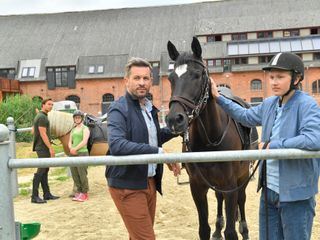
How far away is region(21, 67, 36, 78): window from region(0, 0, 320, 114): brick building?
0.36 feet

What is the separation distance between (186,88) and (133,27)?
47.0m

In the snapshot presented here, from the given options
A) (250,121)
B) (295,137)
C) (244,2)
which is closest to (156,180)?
(250,121)

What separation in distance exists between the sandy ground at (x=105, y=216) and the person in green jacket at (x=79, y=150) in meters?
0.22

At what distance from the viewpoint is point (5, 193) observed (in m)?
2.23

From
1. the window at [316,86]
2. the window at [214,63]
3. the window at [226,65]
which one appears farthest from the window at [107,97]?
the window at [316,86]

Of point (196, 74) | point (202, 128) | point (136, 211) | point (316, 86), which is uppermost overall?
point (316, 86)

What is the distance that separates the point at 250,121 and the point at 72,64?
43.1 meters

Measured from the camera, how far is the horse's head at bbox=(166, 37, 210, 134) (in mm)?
3082

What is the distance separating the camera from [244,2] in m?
50.8

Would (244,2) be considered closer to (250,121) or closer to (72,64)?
(72,64)

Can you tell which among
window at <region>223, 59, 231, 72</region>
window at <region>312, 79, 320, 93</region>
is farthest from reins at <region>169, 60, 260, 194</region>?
window at <region>312, 79, 320, 93</region>

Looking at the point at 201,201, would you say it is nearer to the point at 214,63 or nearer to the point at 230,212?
the point at 230,212

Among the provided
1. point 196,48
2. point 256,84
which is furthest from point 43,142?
point 256,84

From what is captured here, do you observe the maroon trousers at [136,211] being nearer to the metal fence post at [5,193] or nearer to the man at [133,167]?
the man at [133,167]
